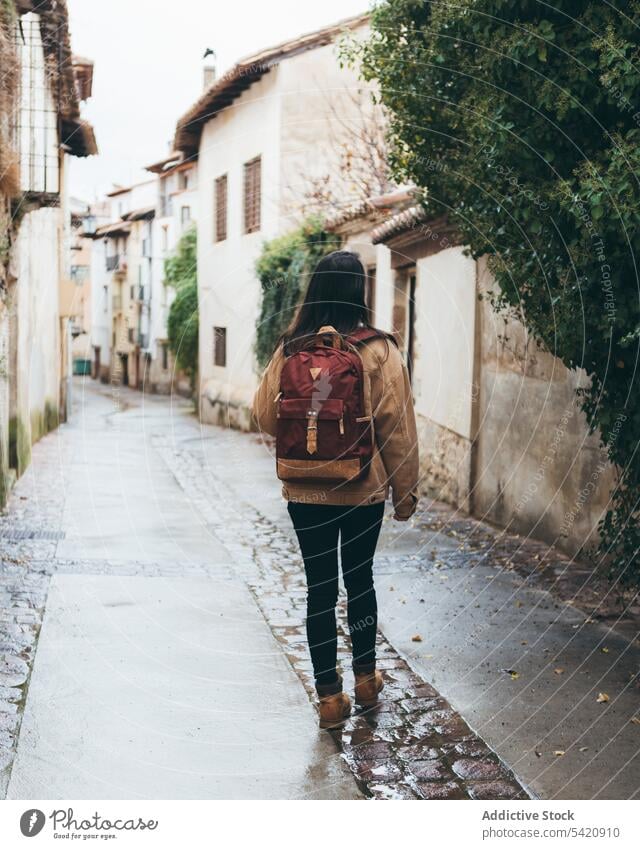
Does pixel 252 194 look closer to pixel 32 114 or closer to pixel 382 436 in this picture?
pixel 32 114

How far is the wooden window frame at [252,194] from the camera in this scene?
2064 cm

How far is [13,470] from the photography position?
456 inches

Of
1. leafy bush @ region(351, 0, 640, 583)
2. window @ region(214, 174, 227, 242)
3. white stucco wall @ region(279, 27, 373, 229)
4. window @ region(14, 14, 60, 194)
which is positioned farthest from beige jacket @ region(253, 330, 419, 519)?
window @ region(214, 174, 227, 242)

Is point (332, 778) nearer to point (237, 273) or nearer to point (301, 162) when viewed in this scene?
point (301, 162)

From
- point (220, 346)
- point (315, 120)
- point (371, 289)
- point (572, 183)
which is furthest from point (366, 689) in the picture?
point (220, 346)

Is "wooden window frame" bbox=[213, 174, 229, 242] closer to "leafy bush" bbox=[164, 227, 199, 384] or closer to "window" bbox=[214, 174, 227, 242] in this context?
"window" bbox=[214, 174, 227, 242]

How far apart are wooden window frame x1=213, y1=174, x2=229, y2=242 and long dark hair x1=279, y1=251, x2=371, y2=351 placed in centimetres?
1859

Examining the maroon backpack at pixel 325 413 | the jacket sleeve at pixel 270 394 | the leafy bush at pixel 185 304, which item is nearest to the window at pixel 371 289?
the jacket sleeve at pixel 270 394

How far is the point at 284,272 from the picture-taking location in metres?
18.2

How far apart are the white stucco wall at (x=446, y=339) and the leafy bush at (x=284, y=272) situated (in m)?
5.22

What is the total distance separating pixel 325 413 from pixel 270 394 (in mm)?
341

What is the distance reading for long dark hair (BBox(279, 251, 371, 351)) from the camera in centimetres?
427
